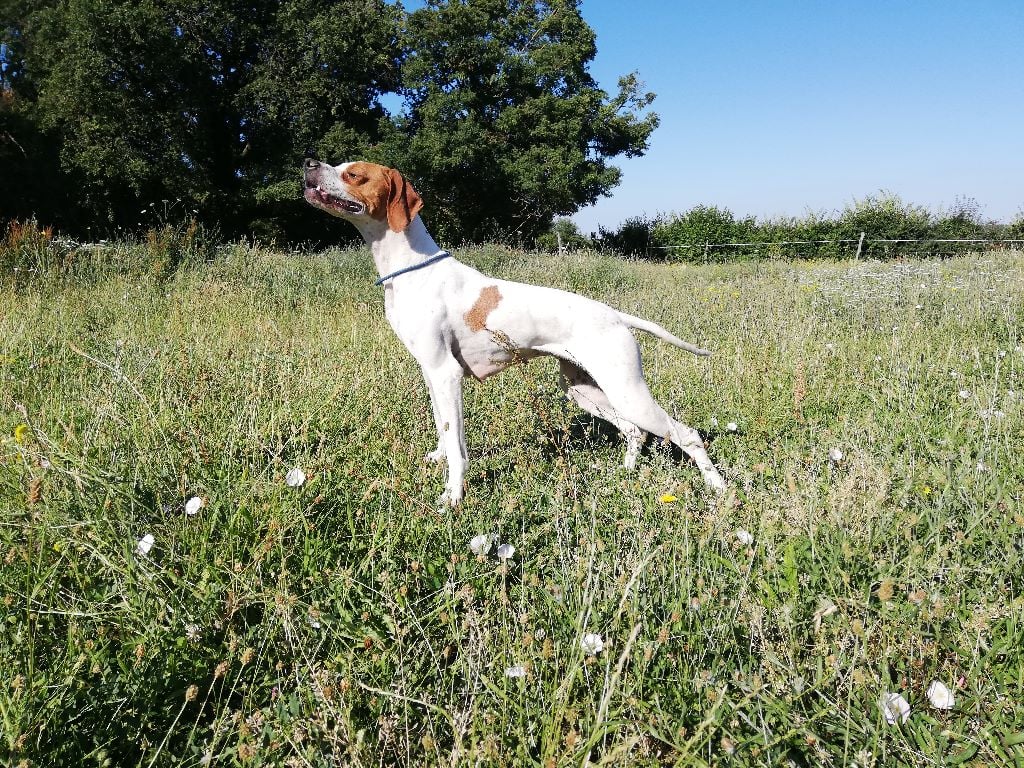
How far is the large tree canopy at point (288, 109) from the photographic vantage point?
74.6 feet

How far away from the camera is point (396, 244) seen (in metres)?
2.81

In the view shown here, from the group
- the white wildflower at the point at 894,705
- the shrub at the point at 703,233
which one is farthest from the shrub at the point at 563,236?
the white wildflower at the point at 894,705

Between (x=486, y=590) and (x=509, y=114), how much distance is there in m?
27.3

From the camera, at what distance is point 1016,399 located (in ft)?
11.2

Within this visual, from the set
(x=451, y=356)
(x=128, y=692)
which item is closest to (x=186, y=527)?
(x=128, y=692)

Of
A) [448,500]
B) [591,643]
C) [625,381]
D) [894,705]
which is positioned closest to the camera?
[894,705]

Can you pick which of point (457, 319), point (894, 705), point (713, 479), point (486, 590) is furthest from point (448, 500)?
point (894, 705)

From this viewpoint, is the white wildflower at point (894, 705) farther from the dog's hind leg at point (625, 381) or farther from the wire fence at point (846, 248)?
the wire fence at point (846, 248)

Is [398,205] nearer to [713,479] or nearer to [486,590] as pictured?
[486,590]

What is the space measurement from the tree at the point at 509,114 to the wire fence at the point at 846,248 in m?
5.70

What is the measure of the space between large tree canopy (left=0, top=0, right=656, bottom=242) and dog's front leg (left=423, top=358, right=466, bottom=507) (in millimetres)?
23270

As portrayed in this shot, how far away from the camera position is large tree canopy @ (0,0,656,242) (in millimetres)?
22734

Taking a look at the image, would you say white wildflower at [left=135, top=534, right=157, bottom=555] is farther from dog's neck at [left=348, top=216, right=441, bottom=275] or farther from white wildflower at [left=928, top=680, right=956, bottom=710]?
white wildflower at [left=928, top=680, right=956, bottom=710]

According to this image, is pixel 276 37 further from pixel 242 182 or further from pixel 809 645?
pixel 809 645
